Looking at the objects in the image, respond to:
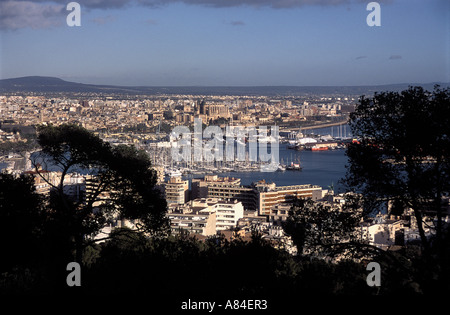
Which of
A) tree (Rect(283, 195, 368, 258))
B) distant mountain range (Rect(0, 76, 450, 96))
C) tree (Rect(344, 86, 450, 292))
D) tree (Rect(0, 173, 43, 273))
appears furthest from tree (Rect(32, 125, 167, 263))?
distant mountain range (Rect(0, 76, 450, 96))

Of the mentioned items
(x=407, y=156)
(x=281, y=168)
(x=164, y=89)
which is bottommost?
(x=281, y=168)

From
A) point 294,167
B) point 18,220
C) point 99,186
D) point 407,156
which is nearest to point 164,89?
point 294,167

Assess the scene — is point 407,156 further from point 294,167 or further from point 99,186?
point 294,167

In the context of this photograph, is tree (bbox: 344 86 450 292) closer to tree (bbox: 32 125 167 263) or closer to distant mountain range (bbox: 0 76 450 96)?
tree (bbox: 32 125 167 263)

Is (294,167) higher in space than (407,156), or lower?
lower
